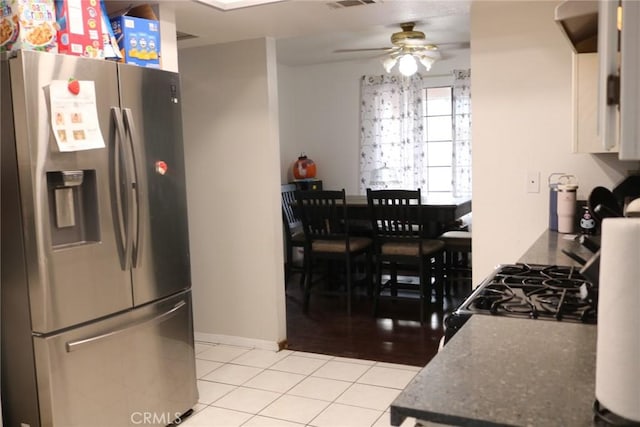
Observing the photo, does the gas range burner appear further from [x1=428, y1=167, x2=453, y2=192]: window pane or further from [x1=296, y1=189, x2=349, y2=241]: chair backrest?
[x1=428, y1=167, x2=453, y2=192]: window pane

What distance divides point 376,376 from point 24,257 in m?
2.08

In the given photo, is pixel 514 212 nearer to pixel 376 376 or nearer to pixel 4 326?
pixel 376 376

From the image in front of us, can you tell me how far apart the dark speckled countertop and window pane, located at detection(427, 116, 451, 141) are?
18.4 feet

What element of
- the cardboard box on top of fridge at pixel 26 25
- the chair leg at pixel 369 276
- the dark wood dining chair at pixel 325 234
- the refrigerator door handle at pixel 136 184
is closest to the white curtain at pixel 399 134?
the chair leg at pixel 369 276

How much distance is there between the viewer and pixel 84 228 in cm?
237

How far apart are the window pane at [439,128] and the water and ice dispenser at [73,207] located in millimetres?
5132

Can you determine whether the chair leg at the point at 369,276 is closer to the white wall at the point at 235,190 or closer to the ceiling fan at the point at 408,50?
the white wall at the point at 235,190

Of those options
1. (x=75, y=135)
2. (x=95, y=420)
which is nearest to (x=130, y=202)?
(x=75, y=135)

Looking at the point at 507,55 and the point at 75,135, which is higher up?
the point at 507,55

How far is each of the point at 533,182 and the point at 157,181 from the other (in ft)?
6.46

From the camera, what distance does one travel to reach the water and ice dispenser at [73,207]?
2.25 metres

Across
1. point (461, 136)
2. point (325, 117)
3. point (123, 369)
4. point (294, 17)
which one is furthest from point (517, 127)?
point (325, 117)

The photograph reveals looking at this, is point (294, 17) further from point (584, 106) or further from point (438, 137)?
point (438, 137)

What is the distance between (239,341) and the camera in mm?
4074
